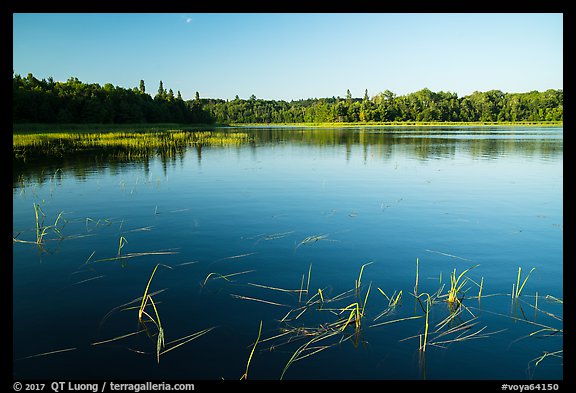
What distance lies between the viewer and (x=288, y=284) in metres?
8.91

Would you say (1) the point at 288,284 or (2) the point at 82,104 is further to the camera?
(2) the point at 82,104

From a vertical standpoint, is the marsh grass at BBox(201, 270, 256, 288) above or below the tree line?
below

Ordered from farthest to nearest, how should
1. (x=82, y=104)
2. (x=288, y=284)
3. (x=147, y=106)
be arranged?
1. (x=147, y=106)
2. (x=82, y=104)
3. (x=288, y=284)

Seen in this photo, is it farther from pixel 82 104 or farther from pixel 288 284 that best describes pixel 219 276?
pixel 82 104

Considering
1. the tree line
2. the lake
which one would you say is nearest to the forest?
the tree line

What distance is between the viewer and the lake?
241 inches

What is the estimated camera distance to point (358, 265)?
10070mm

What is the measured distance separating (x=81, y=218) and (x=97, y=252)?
453 cm

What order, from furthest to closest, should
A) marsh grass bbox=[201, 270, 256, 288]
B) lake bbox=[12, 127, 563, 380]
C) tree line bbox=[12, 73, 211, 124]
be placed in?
tree line bbox=[12, 73, 211, 124]
marsh grass bbox=[201, 270, 256, 288]
lake bbox=[12, 127, 563, 380]

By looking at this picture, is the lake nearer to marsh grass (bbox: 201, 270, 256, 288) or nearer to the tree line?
marsh grass (bbox: 201, 270, 256, 288)

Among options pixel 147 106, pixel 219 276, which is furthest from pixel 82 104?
pixel 219 276
